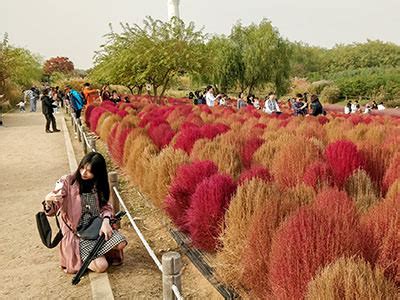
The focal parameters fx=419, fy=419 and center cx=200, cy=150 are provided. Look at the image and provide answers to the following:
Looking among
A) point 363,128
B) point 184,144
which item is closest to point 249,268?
point 184,144

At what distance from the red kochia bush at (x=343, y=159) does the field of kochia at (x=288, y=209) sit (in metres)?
0.01

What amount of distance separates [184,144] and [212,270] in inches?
130

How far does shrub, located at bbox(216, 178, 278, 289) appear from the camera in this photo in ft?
10.9

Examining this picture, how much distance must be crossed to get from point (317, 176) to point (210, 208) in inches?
45.5

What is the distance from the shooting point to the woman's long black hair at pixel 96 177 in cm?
404

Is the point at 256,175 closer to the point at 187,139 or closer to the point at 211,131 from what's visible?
the point at 187,139

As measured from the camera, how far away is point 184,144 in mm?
6824

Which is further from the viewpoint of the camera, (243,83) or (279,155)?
(243,83)

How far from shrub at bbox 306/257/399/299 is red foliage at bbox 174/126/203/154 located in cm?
470

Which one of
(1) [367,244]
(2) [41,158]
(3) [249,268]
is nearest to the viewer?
(1) [367,244]

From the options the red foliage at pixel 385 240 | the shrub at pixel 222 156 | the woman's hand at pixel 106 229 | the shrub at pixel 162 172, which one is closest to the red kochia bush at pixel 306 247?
the red foliage at pixel 385 240

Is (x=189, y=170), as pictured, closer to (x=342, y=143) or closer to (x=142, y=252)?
(x=142, y=252)

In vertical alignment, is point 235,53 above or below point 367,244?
above

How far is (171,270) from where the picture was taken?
267cm
